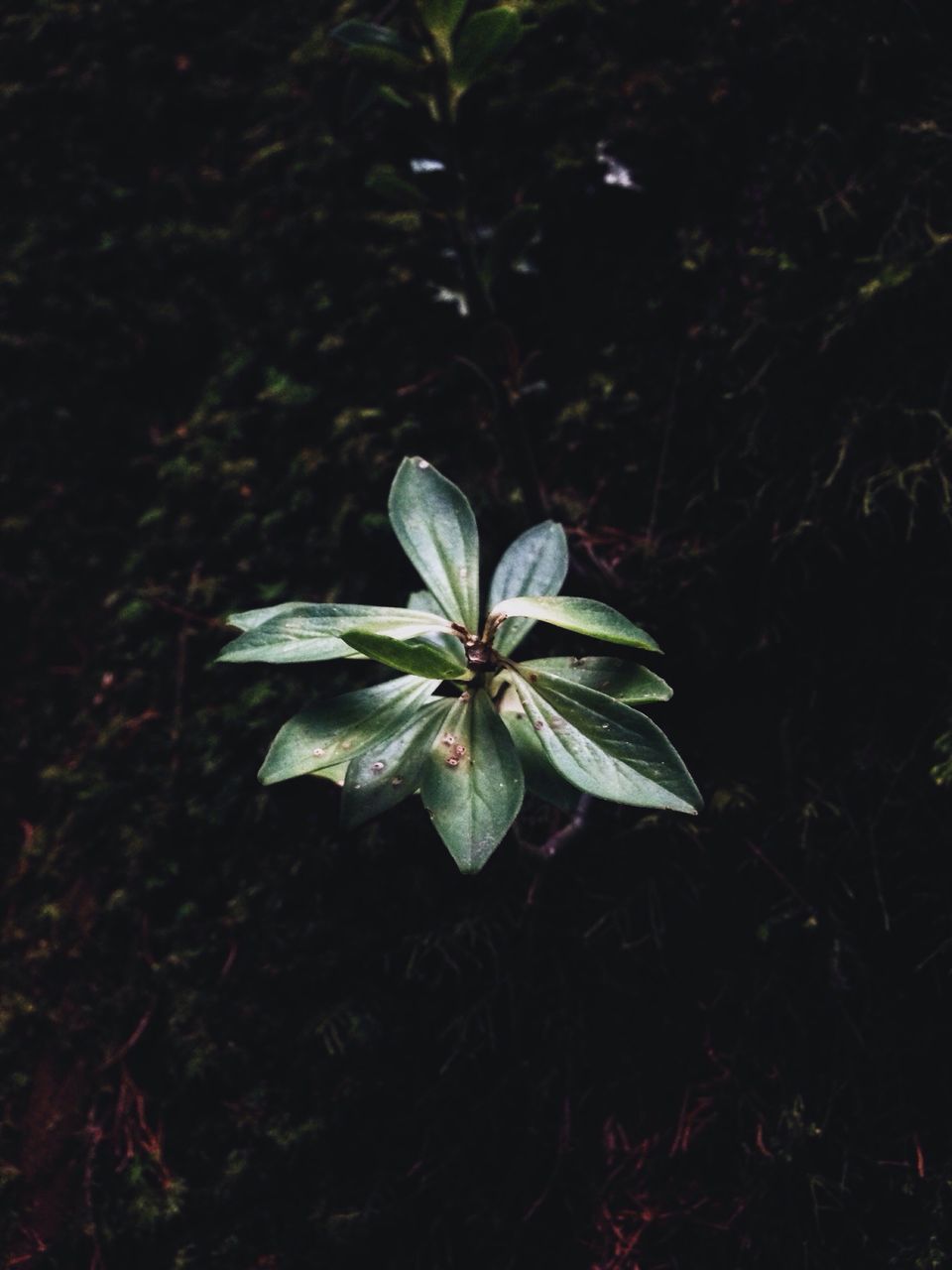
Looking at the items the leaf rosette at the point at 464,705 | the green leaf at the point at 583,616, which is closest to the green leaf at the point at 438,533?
the leaf rosette at the point at 464,705

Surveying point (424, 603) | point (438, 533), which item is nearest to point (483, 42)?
point (438, 533)

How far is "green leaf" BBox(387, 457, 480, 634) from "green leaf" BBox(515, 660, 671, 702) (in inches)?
6.1

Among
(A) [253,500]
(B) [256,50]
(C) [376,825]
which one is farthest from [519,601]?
(B) [256,50]

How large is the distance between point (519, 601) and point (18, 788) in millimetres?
1279

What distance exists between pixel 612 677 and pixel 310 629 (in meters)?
0.38

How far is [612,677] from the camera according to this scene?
105cm

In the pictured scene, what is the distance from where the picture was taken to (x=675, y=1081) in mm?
1279

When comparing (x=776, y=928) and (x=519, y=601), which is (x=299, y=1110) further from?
(x=519, y=601)

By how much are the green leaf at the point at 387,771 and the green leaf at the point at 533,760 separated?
12 centimetres

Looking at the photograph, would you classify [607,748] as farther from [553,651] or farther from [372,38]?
[372,38]

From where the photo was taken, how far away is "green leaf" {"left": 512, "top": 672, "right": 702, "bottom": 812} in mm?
906

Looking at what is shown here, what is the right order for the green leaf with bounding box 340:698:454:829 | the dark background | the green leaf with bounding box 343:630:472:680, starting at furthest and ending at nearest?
1. the dark background
2. the green leaf with bounding box 340:698:454:829
3. the green leaf with bounding box 343:630:472:680

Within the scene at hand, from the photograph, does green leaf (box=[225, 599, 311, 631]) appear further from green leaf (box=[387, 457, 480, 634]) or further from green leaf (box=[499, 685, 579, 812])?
green leaf (box=[499, 685, 579, 812])

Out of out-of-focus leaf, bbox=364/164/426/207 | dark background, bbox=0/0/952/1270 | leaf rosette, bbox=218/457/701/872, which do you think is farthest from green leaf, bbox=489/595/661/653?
out-of-focus leaf, bbox=364/164/426/207
